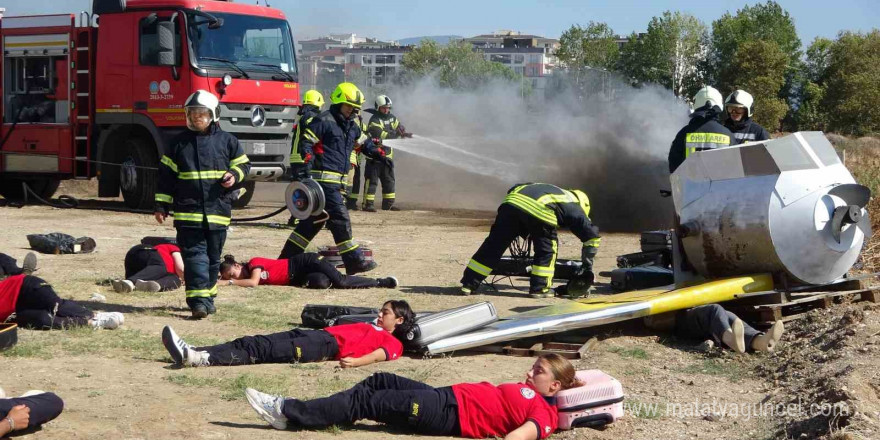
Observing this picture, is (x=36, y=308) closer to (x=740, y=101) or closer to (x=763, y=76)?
(x=740, y=101)

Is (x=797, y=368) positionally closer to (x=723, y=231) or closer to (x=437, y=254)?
(x=723, y=231)

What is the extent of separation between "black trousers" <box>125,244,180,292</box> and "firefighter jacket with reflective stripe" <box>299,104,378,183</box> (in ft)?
6.35

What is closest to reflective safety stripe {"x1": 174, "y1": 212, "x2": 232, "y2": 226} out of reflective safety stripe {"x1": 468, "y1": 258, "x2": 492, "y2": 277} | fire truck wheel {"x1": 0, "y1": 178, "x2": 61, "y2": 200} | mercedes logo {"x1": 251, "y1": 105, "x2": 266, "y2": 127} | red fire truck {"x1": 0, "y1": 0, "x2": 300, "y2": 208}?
reflective safety stripe {"x1": 468, "y1": 258, "x2": 492, "y2": 277}

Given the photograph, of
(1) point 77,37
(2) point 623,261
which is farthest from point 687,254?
(1) point 77,37

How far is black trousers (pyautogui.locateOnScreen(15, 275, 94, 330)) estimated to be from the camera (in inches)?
275

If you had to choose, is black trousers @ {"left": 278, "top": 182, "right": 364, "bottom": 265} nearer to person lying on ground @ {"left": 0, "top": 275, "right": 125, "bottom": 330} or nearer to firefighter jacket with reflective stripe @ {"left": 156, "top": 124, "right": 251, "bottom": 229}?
firefighter jacket with reflective stripe @ {"left": 156, "top": 124, "right": 251, "bottom": 229}

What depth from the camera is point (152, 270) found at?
9.09 m

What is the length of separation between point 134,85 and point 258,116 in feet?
6.29

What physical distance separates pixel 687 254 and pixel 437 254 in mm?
4610

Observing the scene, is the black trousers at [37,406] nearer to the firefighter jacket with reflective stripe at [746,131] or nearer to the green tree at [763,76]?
the firefighter jacket with reflective stripe at [746,131]

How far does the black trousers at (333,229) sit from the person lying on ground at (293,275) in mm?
365

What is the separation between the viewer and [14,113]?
16828mm

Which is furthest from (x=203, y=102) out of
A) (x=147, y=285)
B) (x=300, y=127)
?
(x=300, y=127)

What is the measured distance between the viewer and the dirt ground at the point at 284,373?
5.14 metres
